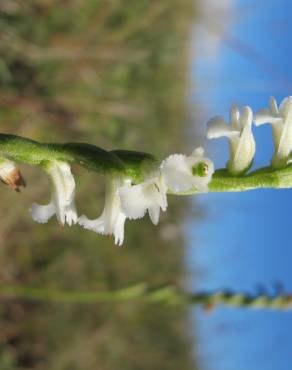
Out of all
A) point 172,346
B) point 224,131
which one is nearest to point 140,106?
point 172,346

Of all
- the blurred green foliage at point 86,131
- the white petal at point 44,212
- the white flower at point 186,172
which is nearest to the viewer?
the white flower at point 186,172

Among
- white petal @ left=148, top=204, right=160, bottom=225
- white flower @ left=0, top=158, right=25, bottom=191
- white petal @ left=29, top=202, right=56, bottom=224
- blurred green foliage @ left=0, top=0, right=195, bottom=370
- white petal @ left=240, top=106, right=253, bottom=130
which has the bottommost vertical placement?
white petal @ left=148, top=204, right=160, bottom=225

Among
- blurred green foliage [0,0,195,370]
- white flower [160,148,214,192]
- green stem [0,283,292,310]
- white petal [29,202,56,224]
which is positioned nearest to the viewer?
white flower [160,148,214,192]

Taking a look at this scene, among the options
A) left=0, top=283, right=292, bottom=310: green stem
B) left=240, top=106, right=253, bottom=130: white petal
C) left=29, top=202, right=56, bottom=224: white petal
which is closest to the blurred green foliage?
left=0, top=283, right=292, bottom=310: green stem

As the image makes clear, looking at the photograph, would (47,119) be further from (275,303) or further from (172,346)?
(172,346)

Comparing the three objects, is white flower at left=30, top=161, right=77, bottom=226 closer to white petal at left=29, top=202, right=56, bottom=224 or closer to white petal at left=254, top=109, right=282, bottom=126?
white petal at left=29, top=202, right=56, bottom=224

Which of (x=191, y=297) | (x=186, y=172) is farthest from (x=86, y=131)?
(x=186, y=172)

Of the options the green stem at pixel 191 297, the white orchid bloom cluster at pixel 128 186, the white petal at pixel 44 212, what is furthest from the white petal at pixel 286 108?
the green stem at pixel 191 297

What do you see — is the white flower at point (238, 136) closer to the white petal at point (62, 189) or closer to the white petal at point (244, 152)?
the white petal at point (244, 152)
